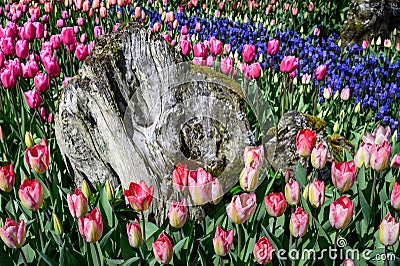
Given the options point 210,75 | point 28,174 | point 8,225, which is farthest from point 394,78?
point 8,225

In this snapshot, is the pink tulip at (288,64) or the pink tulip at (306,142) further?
the pink tulip at (288,64)

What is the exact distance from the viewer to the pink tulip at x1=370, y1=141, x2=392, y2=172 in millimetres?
→ 2658

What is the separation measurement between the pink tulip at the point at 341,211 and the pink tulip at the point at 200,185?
1.65 ft

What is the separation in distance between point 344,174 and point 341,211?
285mm

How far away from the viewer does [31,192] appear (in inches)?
92.7

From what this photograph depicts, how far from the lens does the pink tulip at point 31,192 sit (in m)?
2.34

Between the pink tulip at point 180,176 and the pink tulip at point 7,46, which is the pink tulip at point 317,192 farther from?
the pink tulip at point 7,46

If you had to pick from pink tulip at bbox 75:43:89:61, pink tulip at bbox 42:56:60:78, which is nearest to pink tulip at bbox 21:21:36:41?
pink tulip at bbox 75:43:89:61

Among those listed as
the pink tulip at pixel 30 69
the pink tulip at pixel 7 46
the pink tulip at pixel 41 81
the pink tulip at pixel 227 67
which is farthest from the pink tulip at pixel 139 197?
the pink tulip at pixel 7 46

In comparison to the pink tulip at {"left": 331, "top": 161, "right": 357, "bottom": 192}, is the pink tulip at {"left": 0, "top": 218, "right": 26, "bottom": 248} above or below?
below

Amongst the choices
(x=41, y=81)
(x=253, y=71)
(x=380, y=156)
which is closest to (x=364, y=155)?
(x=380, y=156)

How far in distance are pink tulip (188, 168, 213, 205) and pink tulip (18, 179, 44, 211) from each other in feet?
2.02

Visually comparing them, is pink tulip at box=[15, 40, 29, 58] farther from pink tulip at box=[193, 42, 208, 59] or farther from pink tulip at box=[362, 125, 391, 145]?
pink tulip at box=[362, 125, 391, 145]

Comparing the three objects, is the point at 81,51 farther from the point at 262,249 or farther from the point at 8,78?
the point at 262,249
